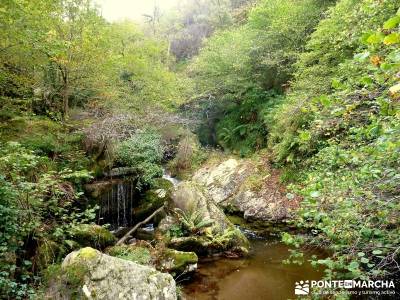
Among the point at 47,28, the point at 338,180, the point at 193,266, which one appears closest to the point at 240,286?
the point at 193,266

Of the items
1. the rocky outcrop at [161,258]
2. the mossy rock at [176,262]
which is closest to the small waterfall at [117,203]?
the rocky outcrop at [161,258]

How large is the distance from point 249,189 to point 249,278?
5503 millimetres

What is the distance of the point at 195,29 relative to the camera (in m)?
29.3

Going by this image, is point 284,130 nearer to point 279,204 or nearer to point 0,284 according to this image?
point 279,204

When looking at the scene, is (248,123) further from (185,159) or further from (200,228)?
(200,228)

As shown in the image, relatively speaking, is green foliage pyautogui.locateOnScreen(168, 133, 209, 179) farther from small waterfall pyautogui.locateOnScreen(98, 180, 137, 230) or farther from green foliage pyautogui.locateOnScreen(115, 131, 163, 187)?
small waterfall pyautogui.locateOnScreen(98, 180, 137, 230)

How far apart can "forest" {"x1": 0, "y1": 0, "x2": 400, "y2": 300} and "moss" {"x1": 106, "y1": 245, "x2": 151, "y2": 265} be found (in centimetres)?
5

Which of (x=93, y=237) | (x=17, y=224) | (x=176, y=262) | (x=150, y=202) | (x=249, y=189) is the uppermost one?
(x=17, y=224)

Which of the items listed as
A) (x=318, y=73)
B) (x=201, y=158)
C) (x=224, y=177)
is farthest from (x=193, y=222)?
(x=201, y=158)

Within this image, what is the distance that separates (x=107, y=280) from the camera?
489 centimetres

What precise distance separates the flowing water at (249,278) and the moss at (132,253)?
1043 mm

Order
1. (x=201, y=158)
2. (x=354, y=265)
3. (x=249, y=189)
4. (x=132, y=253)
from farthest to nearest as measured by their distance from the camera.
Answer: (x=201, y=158) → (x=249, y=189) → (x=132, y=253) → (x=354, y=265)

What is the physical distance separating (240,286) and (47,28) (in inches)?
327

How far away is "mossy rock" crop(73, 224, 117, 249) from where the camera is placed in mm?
6793
